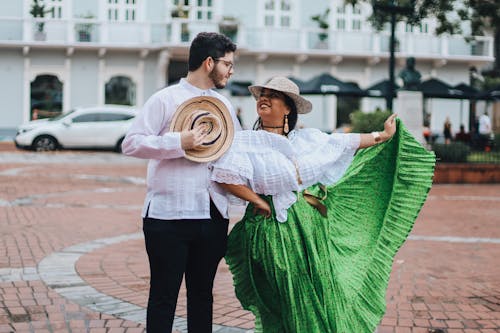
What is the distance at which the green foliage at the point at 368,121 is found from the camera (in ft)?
49.5

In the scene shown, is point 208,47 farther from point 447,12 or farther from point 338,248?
point 447,12

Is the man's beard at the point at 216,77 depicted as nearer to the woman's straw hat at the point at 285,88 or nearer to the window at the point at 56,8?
the woman's straw hat at the point at 285,88

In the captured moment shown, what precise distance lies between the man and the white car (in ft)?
63.8

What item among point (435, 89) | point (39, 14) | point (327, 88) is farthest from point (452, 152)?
point (39, 14)

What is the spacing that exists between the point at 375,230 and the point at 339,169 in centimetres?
49

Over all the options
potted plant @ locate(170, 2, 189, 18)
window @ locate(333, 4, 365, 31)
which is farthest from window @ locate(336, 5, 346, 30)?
potted plant @ locate(170, 2, 189, 18)

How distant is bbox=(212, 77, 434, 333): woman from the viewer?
137 inches

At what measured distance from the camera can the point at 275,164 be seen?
137 inches

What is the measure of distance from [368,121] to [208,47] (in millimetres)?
12254

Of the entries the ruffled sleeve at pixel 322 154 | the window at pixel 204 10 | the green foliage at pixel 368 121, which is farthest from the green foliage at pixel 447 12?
the ruffled sleeve at pixel 322 154

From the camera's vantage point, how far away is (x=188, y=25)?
2981 cm

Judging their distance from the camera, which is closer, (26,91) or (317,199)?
(317,199)

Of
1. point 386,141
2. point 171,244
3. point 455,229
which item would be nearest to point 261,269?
point 171,244

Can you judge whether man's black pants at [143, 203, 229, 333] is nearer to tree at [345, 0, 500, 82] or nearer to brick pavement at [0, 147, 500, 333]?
brick pavement at [0, 147, 500, 333]
